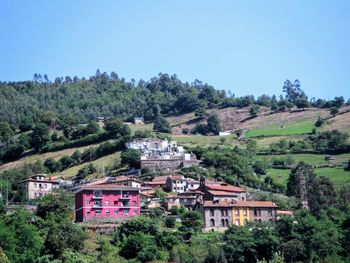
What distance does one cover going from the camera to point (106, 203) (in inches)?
3184

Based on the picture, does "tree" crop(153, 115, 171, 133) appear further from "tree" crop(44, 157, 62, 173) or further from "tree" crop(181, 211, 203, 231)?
"tree" crop(181, 211, 203, 231)

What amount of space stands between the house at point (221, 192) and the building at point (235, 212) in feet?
7.63

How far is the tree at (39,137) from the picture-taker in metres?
134

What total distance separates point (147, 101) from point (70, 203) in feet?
359

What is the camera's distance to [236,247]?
222 feet

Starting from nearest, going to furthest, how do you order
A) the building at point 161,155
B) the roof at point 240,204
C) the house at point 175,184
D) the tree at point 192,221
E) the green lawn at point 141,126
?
the tree at point 192,221
the roof at point 240,204
the house at point 175,184
the building at point 161,155
the green lawn at point 141,126

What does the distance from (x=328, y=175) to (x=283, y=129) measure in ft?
138

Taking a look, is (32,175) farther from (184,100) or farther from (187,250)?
(184,100)

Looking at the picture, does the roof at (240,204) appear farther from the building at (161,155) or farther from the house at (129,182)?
the building at (161,155)

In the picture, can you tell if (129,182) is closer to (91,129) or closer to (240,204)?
(240,204)

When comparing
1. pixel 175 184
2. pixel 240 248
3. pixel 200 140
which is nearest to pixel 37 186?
pixel 175 184

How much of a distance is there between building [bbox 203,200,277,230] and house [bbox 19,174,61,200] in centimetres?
2752

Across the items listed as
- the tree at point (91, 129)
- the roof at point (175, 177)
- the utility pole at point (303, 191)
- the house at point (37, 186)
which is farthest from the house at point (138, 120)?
the utility pole at point (303, 191)

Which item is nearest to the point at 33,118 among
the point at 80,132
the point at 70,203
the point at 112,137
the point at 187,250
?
the point at 80,132
